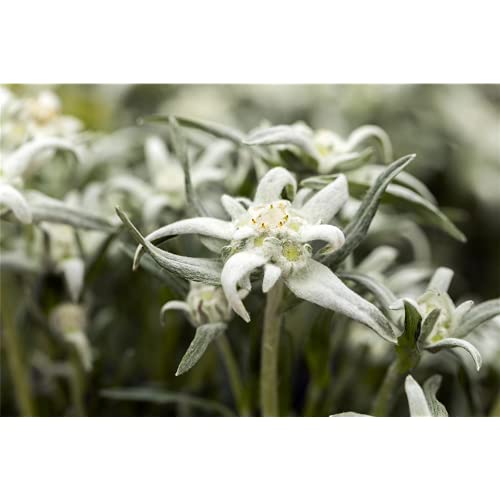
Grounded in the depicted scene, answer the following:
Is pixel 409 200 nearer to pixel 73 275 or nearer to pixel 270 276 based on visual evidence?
pixel 270 276

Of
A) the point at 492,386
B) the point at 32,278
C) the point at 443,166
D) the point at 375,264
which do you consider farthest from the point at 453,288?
the point at 32,278

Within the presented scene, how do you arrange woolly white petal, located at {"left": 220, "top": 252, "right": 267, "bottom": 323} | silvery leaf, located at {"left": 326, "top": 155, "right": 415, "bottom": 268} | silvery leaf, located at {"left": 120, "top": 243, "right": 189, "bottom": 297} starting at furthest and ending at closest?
silvery leaf, located at {"left": 120, "top": 243, "right": 189, "bottom": 297}, silvery leaf, located at {"left": 326, "top": 155, "right": 415, "bottom": 268}, woolly white petal, located at {"left": 220, "top": 252, "right": 267, "bottom": 323}

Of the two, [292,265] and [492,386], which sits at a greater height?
[292,265]

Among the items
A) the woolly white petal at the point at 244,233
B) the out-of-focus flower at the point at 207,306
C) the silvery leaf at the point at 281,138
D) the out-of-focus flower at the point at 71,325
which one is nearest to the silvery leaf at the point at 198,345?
the out-of-focus flower at the point at 207,306

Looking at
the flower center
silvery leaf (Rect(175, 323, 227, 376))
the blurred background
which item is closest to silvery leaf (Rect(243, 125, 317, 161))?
the flower center

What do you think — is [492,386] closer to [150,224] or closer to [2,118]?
[150,224]

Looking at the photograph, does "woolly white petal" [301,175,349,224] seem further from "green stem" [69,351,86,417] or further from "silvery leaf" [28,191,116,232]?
"green stem" [69,351,86,417]
